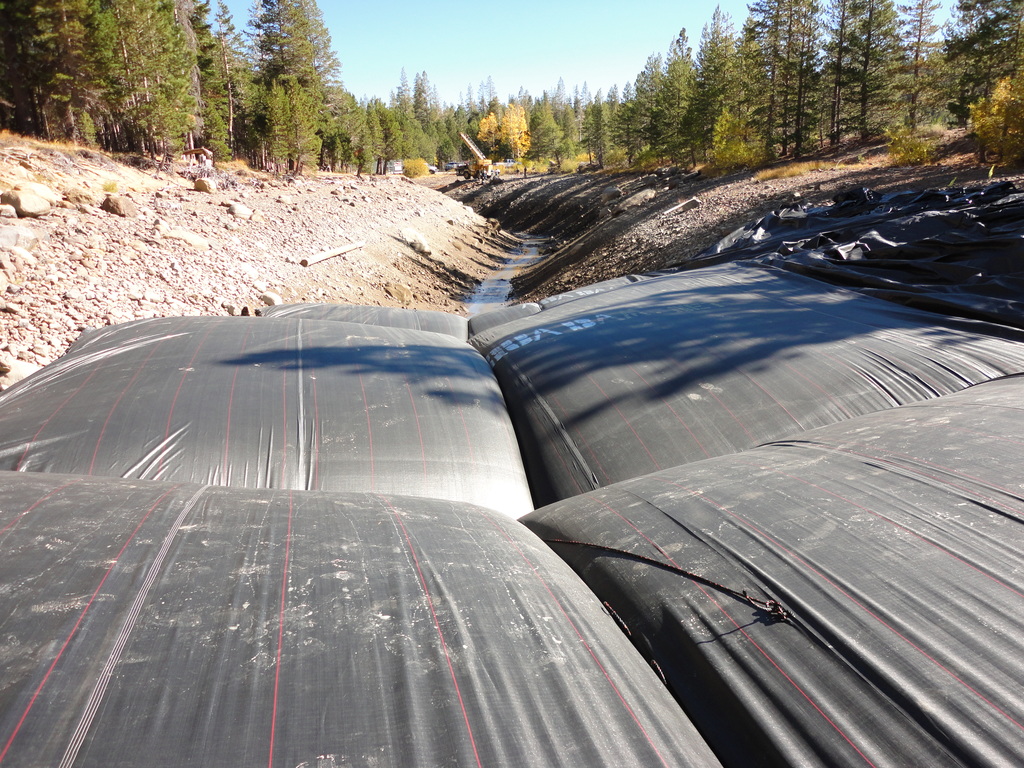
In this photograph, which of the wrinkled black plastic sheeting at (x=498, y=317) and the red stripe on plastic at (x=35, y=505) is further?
the wrinkled black plastic sheeting at (x=498, y=317)

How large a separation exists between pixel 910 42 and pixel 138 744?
40.1 meters

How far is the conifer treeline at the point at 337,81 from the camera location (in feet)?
72.6

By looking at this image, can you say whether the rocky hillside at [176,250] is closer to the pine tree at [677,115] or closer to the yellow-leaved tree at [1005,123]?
the yellow-leaved tree at [1005,123]

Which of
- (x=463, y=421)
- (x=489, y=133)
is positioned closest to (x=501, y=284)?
(x=463, y=421)

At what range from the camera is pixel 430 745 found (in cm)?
159

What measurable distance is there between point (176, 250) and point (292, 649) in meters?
10.3

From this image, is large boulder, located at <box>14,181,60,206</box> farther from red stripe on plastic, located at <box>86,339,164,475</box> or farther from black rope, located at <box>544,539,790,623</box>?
black rope, located at <box>544,539,790,623</box>

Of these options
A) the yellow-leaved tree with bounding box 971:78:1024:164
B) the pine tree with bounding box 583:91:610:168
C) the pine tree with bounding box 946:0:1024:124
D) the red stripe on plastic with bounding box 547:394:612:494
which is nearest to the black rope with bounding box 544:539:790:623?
the red stripe on plastic with bounding box 547:394:612:494

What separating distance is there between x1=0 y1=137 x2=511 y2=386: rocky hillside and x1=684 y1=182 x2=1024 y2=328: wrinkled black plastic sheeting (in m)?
7.69

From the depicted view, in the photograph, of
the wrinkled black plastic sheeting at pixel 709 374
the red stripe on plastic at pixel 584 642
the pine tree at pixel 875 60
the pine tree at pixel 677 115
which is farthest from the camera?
the pine tree at pixel 677 115

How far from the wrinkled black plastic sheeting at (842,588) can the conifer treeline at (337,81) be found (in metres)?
17.7

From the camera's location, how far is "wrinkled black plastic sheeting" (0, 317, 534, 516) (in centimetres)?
351

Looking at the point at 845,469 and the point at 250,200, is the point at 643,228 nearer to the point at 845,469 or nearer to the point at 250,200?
the point at 250,200

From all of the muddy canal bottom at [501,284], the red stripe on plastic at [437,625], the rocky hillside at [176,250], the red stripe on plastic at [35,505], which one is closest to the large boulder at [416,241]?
the rocky hillside at [176,250]
